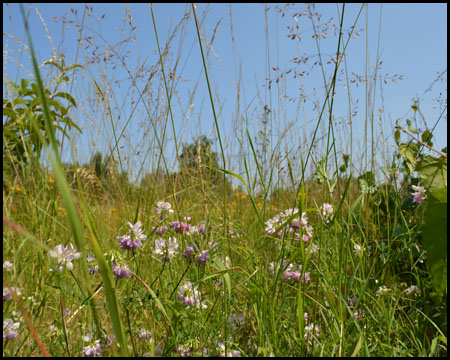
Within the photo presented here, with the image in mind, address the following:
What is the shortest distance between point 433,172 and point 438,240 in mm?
208

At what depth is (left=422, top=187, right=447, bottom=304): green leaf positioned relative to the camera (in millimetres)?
1035

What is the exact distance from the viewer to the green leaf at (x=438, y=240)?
104 centimetres

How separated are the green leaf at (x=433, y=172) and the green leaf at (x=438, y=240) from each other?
1.6 inches

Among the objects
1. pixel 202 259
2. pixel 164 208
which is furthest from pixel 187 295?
pixel 164 208

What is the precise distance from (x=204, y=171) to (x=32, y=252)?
1.84 m

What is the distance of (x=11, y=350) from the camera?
1099 millimetres

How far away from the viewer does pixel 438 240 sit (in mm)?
1039

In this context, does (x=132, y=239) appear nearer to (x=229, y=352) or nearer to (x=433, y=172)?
(x=229, y=352)

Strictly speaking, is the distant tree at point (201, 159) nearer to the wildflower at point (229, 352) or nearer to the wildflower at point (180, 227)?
the wildflower at point (180, 227)

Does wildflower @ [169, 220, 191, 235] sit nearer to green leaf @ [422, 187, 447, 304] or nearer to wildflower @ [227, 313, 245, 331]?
wildflower @ [227, 313, 245, 331]

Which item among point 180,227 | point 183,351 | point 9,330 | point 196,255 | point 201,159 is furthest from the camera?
point 201,159

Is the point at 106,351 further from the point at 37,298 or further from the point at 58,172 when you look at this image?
the point at 58,172

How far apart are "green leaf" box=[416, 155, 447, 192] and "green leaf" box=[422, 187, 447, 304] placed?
0.13 ft

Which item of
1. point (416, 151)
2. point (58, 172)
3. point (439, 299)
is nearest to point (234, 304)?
point (439, 299)
